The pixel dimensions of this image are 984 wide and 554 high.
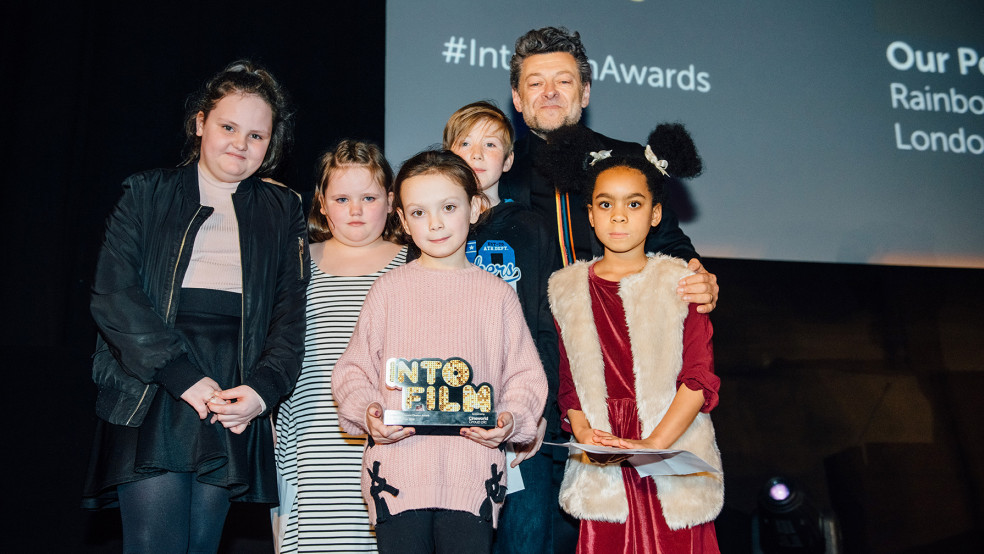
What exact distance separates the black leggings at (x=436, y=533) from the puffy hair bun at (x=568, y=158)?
1172 millimetres

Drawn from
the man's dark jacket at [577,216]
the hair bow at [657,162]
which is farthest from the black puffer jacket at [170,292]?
the hair bow at [657,162]

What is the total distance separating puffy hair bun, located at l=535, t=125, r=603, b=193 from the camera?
242cm

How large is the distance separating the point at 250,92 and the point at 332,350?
Answer: 789mm

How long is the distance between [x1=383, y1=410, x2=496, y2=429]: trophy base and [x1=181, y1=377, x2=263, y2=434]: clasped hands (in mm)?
538

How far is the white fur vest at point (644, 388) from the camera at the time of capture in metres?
2.01

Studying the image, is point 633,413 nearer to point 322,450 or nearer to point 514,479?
point 514,479

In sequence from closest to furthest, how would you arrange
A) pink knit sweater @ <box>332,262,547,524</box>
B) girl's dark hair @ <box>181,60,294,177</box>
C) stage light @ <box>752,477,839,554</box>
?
1. pink knit sweater @ <box>332,262,547,524</box>
2. girl's dark hair @ <box>181,60,294,177</box>
3. stage light @ <box>752,477,839,554</box>

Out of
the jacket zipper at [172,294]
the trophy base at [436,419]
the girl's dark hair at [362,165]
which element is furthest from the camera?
the girl's dark hair at [362,165]

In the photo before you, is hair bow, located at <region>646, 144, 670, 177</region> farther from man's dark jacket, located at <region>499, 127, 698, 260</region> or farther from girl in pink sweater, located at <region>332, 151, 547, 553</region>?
girl in pink sweater, located at <region>332, 151, 547, 553</region>

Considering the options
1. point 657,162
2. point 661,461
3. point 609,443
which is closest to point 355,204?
point 657,162

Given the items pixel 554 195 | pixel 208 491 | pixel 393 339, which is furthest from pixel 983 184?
pixel 208 491

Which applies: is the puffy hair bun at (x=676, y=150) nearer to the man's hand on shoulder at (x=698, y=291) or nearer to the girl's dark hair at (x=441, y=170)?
the man's hand on shoulder at (x=698, y=291)

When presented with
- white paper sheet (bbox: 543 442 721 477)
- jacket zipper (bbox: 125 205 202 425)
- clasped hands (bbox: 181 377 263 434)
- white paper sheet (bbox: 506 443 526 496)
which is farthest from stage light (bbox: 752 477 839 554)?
jacket zipper (bbox: 125 205 202 425)

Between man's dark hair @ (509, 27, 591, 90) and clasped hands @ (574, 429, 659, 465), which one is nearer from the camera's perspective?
clasped hands @ (574, 429, 659, 465)
